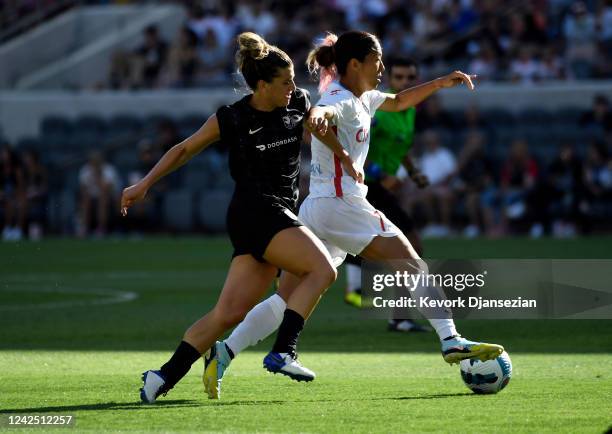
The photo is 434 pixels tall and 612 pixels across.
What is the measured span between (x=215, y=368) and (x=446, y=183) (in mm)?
17983

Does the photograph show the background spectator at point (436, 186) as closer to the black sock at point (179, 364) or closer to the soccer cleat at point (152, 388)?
the black sock at point (179, 364)

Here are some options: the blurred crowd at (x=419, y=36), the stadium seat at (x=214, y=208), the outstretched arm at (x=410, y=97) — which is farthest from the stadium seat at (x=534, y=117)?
the outstretched arm at (x=410, y=97)

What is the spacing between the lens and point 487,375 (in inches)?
338

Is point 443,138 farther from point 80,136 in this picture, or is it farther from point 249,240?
point 249,240

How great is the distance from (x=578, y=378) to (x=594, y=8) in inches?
754

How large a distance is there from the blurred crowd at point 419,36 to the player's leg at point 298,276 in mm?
19009

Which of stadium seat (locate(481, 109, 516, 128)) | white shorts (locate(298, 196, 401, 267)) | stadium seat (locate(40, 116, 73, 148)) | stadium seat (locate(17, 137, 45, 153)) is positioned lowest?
stadium seat (locate(17, 137, 45, 153))

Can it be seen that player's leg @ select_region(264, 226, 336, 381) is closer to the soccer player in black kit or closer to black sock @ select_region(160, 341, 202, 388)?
the soccer player in black kit

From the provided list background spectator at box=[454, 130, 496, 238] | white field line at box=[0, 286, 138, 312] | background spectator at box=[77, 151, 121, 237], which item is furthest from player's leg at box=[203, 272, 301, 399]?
background spectator at box=[77, 151, 121, 237]

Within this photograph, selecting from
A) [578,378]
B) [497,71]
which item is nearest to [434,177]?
[497,71]

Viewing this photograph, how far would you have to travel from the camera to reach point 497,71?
27.7m

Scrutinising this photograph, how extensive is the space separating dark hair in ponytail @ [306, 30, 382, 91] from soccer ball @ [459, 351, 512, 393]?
2.17m

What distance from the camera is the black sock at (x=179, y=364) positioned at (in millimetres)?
8266

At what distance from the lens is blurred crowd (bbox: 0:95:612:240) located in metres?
25.2
